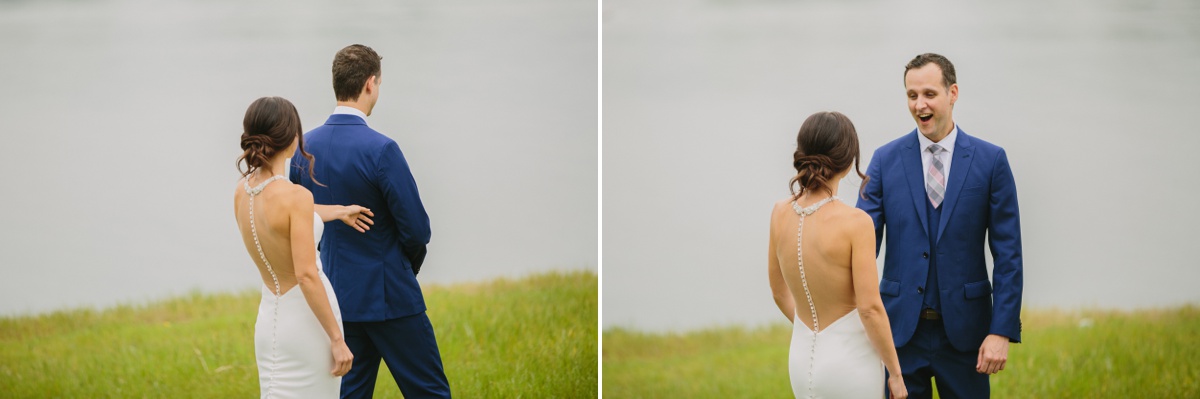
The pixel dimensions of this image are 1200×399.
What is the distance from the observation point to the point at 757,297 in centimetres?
535

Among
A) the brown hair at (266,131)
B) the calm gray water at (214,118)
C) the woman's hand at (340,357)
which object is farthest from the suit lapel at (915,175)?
the calm gray water at (214,118)

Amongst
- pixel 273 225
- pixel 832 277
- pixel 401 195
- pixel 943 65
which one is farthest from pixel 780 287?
pixel 273 225

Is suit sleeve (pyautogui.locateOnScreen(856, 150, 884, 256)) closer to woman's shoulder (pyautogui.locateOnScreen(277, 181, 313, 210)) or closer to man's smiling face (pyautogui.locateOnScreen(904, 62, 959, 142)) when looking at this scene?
man's smiling face (pyautogui.locateOnScreen(904, 62, 959, 142))

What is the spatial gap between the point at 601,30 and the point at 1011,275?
2.62 meters

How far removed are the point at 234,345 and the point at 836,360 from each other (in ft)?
10.1

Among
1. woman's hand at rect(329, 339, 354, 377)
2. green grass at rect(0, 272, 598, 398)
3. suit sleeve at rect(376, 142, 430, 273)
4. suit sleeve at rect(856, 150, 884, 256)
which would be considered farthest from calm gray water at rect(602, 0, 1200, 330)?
woman's hand at rect(329, 339, 354, 377)

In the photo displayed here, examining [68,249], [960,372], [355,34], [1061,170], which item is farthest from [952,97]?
[68,249]

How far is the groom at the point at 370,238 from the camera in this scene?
11.3 ft

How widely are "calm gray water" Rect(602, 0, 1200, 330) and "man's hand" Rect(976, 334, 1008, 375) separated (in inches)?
65.3

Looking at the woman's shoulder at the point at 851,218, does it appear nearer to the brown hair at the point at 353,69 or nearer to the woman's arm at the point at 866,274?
the woman's arm at the point at 866,274

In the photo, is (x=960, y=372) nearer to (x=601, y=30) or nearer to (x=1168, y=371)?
(x=1168, y=371)

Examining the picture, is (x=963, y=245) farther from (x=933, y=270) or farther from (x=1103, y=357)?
(x=1103, y=357)

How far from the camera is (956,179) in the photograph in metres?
3.35

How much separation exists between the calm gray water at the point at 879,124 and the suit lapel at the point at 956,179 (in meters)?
1.57
